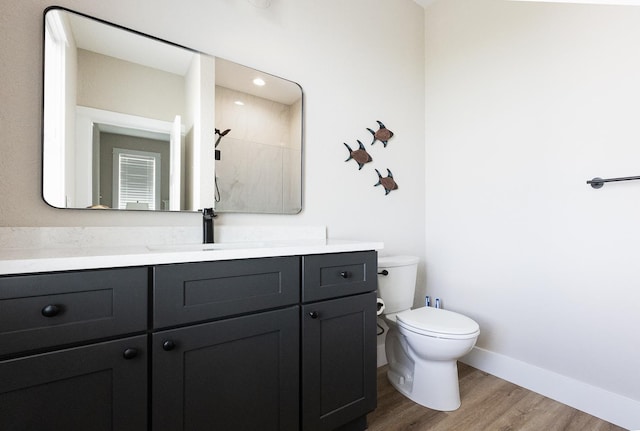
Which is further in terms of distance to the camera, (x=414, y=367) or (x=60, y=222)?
(x=414, y=367)

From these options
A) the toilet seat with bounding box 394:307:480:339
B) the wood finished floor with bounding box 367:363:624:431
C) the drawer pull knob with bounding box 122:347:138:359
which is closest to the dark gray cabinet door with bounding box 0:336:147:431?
the drawer pull knob with bounding box 122:347:138:359

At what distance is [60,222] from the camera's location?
4.09 ft

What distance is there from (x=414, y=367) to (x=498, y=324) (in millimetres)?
678

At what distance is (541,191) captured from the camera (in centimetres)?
191

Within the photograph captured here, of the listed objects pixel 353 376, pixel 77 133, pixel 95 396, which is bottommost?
pixel 353 376

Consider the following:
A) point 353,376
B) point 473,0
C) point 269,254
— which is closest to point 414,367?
point 353,376

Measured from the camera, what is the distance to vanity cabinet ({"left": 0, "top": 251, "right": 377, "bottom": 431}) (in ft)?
2.78

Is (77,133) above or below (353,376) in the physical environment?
above

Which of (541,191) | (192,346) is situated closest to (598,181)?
(541,191)

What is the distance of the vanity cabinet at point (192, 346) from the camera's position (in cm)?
85

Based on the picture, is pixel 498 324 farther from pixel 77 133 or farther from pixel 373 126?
pixel 77 133

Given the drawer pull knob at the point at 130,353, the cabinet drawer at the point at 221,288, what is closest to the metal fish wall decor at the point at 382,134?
the cabinet drawer at the point at 221,288

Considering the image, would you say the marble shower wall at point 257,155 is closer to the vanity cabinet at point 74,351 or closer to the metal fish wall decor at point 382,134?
the metal fish wall decor at point 382,134

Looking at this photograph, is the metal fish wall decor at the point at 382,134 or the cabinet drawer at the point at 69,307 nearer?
the cabinet drawer at the point at 69,307
